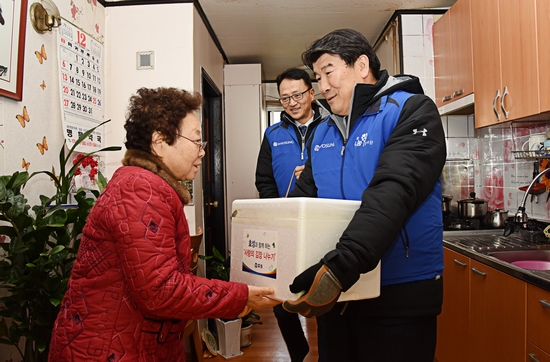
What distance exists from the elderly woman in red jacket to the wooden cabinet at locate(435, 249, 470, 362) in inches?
61.5

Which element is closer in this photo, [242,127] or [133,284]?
[133,284]

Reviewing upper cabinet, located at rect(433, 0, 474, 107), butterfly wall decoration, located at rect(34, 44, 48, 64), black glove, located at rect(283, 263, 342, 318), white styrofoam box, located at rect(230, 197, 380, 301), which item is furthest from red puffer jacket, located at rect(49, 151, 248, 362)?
upper cabinet, located at rect(433, 0, 474, 107)

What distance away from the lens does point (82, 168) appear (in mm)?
2443

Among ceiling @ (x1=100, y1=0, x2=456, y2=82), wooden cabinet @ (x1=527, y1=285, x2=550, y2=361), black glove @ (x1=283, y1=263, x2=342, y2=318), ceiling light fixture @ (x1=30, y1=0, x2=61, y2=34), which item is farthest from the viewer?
ceiling @ (x1=100, y1=0, x2=456, y2=82)

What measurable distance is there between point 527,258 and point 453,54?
1.56 m

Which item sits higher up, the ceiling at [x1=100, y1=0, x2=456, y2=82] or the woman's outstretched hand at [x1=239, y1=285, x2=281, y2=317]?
the ceiling at [x1=100, y1=0, x2=456, y2=82]

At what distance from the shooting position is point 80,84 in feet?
8.05

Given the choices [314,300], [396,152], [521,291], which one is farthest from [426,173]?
[521,291]

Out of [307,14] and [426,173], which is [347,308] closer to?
[426,173]

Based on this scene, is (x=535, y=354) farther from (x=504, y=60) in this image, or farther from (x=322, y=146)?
(x=504, y=60)

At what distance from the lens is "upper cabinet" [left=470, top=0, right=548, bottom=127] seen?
6.72 feet

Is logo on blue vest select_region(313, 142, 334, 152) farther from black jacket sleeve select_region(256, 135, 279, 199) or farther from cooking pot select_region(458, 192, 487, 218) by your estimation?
cooking pot select_region(458, 192, 487, 218)

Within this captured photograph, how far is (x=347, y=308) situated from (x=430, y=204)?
389 mm

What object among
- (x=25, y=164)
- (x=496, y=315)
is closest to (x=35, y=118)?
(x=25, y=164)
